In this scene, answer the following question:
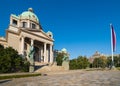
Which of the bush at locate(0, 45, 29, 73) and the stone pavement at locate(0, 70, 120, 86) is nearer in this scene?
the stone pavement at locate(0, 70, 120, 86)

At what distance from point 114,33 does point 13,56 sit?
20.2m

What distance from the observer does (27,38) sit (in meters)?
62.4

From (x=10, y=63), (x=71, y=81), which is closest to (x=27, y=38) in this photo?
(x=10, y=63)

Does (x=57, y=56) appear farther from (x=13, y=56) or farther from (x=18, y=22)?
(x=13, y=56)

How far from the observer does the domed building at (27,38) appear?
2371 inches

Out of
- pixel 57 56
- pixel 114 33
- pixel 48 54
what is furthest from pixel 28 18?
pixel 114 33

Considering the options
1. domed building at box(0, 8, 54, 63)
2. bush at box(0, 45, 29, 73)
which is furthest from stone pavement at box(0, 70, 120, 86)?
domed building at box(0, 8, 54, 63)

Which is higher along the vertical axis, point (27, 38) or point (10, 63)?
point (27, 38)

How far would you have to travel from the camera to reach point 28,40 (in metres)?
64.2

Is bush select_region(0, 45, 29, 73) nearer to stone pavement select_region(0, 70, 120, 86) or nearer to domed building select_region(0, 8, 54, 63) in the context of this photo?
domed building select_region(0, 8, 54, 63)

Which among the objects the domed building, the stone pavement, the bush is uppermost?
the domed building

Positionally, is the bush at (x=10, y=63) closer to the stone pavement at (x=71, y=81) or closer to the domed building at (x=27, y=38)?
the domed building at (x=27, y=38)

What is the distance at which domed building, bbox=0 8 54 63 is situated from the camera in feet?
198

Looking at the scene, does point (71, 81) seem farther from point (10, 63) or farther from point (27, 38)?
point (27, 38)
